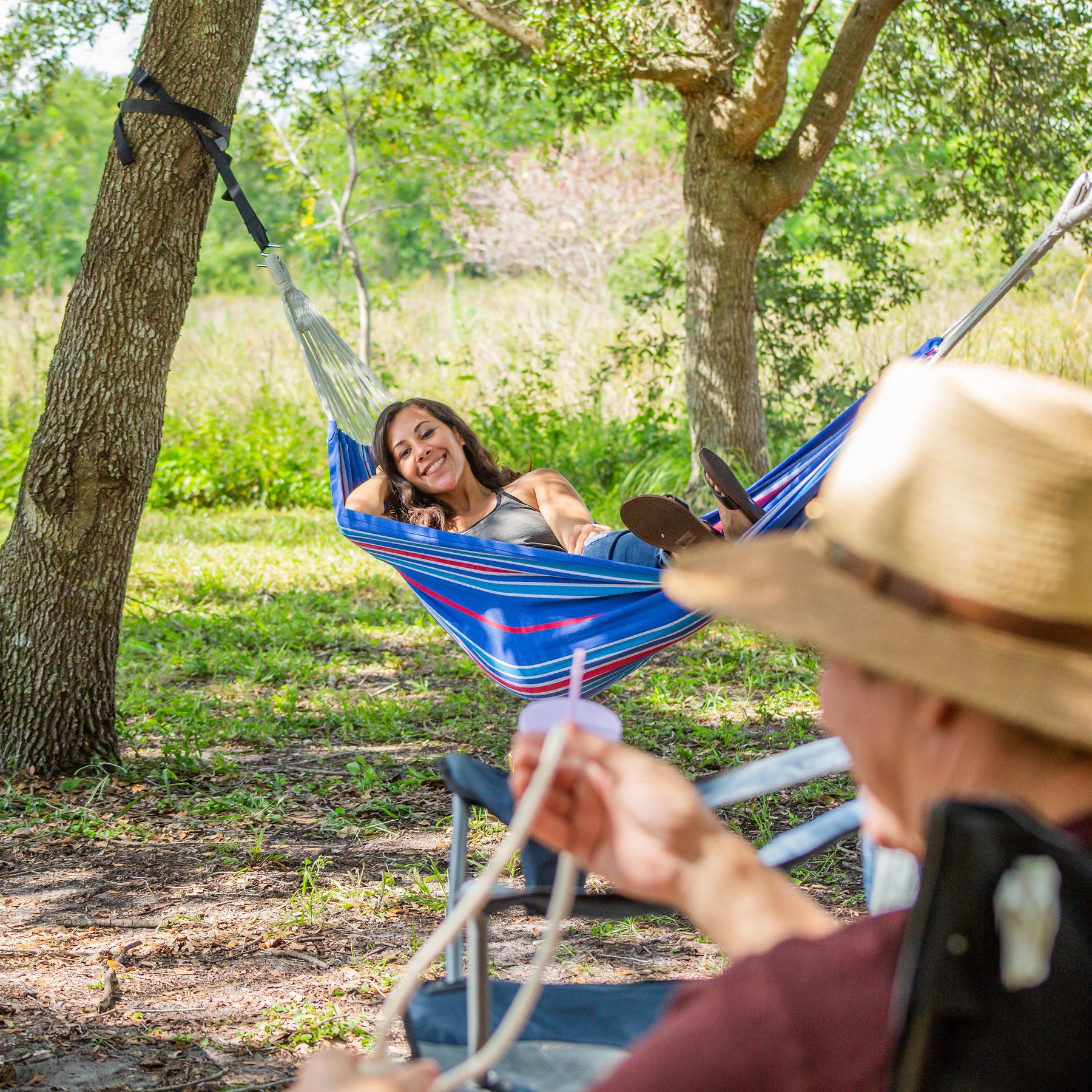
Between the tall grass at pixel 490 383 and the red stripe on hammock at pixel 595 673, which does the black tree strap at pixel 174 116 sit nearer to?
the red stripe on hammock at pixel 595 673

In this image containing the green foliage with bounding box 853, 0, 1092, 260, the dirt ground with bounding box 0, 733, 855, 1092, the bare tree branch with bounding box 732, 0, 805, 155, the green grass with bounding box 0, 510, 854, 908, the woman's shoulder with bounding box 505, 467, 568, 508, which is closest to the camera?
the dirt ground with bounding box 0, 733, 855, 1092

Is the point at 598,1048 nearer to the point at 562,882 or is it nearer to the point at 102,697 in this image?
the point at 562,882

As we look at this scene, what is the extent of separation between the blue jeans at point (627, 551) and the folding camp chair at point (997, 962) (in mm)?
2220

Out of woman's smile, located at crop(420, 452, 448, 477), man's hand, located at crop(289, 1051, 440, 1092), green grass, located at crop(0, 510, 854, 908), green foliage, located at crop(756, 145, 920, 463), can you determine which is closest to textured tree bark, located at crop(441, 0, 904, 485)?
green foliage, located at crop(756, 145, 920, 463)

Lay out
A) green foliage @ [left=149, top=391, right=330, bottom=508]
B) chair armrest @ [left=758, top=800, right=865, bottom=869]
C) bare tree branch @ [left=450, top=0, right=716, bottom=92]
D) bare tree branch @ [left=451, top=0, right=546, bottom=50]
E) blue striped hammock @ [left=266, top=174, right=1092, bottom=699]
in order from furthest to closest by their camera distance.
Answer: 1. green foliage @ [left=149, top=391, right=330, bottom=508]
2. bare tree branch @ [left=451, top=0, right=546, bottom=50]
3. bare tree branch @ [left=450, top=0, right=716, bottom=92]
4. blue striped hammock @ [left=266, top=174, right=1092, bottom=699]
5. chair armrest @ [left=758, top=800, right=865, bottom=869]

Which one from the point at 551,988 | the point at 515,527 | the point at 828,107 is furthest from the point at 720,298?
the point at 551,988

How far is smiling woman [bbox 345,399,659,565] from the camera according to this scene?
3.24 meters

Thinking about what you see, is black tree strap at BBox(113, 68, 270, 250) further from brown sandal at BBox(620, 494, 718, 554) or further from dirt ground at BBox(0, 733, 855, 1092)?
dirt ground at BBox(0, 733, 855, 1092)

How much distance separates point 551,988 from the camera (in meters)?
1.22

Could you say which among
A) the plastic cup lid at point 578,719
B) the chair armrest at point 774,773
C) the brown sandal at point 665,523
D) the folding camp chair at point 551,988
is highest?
the brown sandal at point 665,523

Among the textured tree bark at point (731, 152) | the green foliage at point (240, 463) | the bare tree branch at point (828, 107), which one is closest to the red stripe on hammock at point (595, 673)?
the textured tree bark at point (731, 152)

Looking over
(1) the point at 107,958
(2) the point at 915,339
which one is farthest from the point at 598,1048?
(2) the point at 915,339

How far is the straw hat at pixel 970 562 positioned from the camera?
59 cm

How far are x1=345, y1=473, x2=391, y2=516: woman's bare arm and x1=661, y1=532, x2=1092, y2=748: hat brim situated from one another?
260cm
